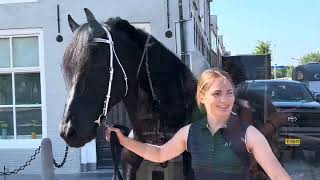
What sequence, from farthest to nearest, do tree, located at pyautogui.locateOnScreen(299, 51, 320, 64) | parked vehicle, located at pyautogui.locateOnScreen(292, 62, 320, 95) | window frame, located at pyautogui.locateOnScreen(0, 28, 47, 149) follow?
tree, located at pyautogui.locateOnScreen(299, 51, 320, 64)
parked vehicle, located at pyautogui.locateOnScreen(292, 62, 320, 95)
window frame, located at pyautogui.locateOnScreen(0, 28, 47, 149)

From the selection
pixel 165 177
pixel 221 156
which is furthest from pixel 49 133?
pixel 221 156

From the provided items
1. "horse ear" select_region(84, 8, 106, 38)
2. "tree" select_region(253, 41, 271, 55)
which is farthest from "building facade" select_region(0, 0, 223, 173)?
"tree" select_region(253, 41, 271, 55)

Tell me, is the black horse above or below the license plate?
above

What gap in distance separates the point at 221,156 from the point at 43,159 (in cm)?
417

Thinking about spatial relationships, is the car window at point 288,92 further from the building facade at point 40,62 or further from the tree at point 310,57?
the tree at point 310,57

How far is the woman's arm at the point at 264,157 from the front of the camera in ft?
7.32

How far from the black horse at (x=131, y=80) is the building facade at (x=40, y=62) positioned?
522 cm

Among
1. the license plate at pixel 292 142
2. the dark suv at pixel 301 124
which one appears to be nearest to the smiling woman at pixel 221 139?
the dark suv at pixel 301 124

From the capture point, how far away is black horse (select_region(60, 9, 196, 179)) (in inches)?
113

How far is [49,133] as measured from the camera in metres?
9.06

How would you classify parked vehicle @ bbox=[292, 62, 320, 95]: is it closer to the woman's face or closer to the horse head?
the horse head

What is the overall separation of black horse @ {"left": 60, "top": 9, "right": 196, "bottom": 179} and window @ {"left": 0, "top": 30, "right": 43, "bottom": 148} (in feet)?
20.3

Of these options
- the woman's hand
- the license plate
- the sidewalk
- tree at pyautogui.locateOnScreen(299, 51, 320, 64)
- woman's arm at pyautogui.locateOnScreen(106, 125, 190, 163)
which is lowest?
the sidewalk

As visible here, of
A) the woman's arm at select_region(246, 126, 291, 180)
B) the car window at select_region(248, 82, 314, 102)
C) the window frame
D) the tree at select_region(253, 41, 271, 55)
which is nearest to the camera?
the woman's arm at select_region(246, 126, 291, 180)
